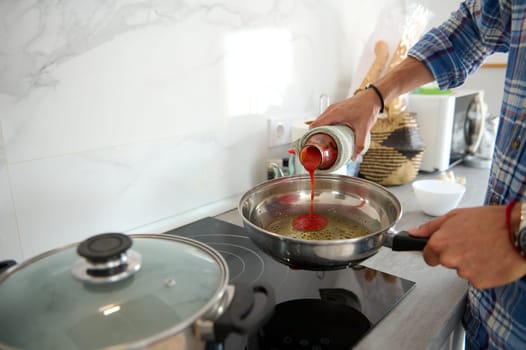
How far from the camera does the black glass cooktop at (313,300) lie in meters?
0.59

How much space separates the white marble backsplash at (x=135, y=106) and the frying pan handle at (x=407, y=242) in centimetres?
53

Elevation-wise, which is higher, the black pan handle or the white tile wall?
the white tile wall

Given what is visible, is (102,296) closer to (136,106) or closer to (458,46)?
(136,106)

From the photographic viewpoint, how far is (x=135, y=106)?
2.75ft

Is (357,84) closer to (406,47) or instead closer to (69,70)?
(406,47)

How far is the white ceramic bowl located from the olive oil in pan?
1.02 ft

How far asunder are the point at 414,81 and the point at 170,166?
0.54m

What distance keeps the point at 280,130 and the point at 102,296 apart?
808 millimetres

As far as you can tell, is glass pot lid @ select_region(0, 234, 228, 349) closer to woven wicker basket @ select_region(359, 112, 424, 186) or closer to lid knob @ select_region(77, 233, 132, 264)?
lid knob @ select_region(77, 233, 132, 264)

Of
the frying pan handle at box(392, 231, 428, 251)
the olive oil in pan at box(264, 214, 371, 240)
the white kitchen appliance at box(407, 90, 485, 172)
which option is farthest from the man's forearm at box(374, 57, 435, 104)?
the white kitchen appliance at box(407, 90, 485, 172)

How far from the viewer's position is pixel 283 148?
1202 mm

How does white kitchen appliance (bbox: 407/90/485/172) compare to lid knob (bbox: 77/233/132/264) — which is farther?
white kitchen appliance (bbox: 407/90/485/172)

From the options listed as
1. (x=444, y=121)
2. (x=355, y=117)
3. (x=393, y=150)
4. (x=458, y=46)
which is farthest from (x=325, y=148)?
(x=444, y=121)

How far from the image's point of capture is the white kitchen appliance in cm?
132
